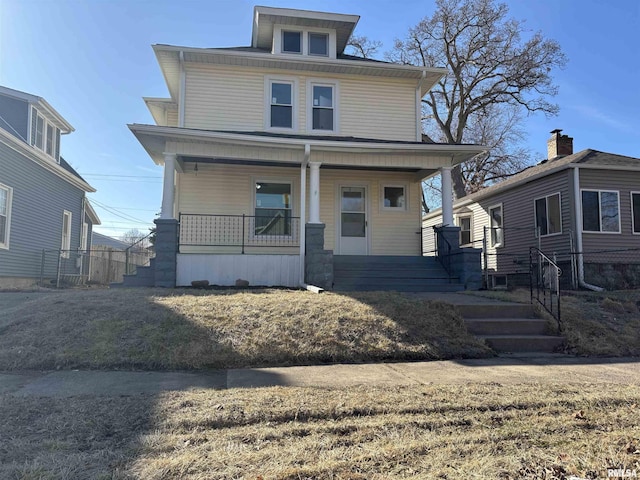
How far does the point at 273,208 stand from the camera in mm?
12664

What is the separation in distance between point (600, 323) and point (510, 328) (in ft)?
5.78

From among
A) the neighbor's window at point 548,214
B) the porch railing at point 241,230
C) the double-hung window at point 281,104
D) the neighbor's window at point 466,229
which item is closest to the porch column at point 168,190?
the porch railing at point 241,230

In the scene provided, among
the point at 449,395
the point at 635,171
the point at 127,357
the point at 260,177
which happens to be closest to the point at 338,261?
the point at 260,177

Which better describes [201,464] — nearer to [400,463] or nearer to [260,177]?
[400,463]

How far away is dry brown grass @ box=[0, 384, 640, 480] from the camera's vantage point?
253 cm

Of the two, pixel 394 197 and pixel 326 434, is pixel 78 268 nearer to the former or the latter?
pixel 394 197

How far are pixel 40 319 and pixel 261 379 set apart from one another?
373 cm

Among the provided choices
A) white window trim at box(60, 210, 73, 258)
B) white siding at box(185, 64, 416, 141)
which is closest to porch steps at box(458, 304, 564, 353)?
white siding at box(185, 64, 416, 141)

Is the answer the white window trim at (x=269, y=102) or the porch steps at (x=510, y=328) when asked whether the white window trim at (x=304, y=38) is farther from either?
the porch steps at (x=510, y=328)

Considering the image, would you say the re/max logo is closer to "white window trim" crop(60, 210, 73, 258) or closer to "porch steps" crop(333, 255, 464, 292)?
"porch steps" crop(333, 255, 464, 292)

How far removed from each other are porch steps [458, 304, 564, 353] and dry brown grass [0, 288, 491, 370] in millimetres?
330

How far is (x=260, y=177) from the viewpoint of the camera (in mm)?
12641

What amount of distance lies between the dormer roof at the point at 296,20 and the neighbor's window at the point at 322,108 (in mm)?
1929

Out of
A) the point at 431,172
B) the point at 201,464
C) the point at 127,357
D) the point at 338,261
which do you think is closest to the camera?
the point at 201,464
